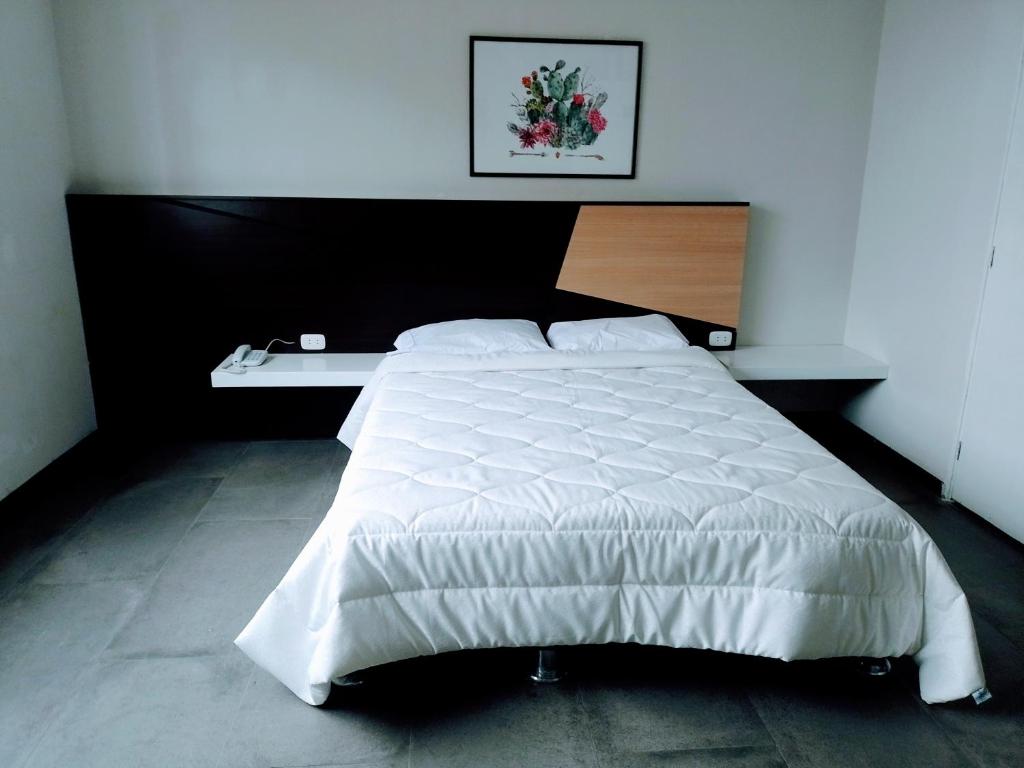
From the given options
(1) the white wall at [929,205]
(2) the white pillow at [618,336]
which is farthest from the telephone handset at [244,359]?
(1) the white wall at [929,205]

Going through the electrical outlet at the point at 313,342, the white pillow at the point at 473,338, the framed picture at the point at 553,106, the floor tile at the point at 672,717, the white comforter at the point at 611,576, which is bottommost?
the floor tile at the point at 672,717

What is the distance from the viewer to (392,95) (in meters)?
3.40

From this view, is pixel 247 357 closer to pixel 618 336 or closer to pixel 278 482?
pixel 278 482

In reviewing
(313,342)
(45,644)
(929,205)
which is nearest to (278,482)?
(313,342)

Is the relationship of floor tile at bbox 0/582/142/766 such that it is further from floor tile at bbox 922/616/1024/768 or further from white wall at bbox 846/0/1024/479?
white wall at bbox 846/0/1024/479

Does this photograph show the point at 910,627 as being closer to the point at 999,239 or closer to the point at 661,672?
the point at 661,672

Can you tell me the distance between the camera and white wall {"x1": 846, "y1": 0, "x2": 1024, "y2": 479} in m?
2.84

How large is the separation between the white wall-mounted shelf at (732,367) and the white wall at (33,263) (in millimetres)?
640

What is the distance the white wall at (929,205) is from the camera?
2844 millimetres

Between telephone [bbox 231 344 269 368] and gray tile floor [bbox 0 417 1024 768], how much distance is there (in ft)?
3.09

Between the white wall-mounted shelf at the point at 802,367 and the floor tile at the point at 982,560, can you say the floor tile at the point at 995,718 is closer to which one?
the floor tile at the point at 982,560

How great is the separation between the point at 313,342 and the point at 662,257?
1.70 m

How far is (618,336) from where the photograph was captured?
11.0ft

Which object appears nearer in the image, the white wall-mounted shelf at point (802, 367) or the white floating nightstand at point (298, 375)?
the white floating nightstand at point (298, 375)
